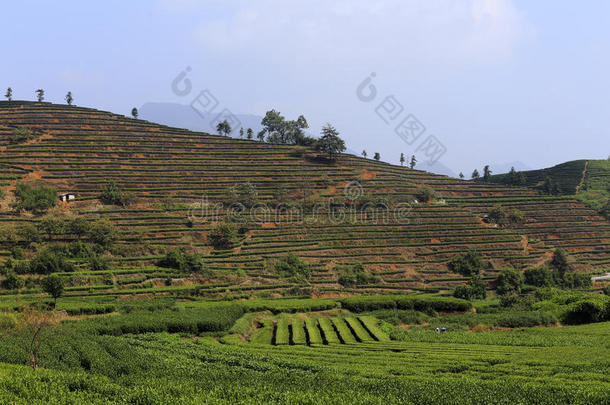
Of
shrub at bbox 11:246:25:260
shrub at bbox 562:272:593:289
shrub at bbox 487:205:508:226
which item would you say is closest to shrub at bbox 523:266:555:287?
shrub at bbox 562:272:593:289

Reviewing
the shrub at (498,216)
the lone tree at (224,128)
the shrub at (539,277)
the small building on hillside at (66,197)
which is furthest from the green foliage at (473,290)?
the lone tree at (224,128)

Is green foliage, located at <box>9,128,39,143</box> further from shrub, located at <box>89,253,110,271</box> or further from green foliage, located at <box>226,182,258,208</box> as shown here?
shrub, located at <box>89,253,110,271</box>

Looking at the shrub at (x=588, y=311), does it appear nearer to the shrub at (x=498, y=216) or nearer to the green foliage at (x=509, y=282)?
the green foliage at (x=509, y=282)

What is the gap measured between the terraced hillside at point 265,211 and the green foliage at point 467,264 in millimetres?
1506

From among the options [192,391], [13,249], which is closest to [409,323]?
[192,391]

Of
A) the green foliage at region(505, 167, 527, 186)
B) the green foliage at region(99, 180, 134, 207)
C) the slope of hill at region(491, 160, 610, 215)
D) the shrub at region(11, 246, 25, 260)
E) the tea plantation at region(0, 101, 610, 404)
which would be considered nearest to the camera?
the tea plantation at region(0, 101, 610, 404)

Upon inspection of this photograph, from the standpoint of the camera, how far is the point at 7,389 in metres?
19.1

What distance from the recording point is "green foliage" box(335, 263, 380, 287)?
6712cm

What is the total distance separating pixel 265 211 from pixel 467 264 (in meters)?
36.4

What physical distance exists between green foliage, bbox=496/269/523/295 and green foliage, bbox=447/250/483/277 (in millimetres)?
4289

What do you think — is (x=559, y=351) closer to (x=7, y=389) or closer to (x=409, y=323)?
(x=409, y=323)

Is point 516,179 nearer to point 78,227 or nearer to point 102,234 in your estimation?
point 102,234

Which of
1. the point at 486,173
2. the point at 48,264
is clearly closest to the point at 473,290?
the point at 48,264

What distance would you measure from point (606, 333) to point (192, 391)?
115ft
